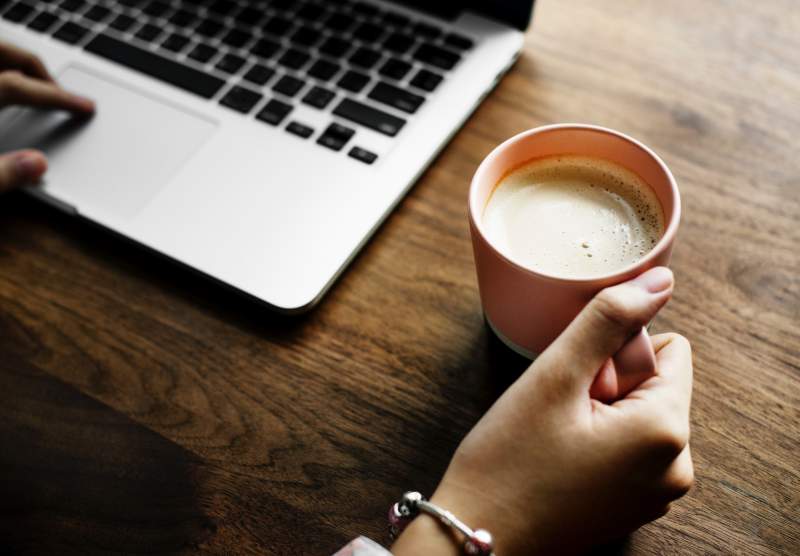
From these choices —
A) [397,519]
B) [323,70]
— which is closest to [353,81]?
[323,70]

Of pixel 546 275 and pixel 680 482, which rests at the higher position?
pixel 546 275

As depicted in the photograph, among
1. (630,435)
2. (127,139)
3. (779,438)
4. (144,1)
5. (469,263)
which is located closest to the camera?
(630,435)

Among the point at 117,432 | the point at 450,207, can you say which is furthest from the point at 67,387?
the point at 450,207

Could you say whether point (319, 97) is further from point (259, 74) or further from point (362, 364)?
Answer: point (362, 364)

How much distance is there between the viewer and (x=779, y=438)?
518 millimetres

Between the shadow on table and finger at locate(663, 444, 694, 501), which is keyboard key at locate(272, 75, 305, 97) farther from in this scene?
finger at locate(663, 444, 694, 501)

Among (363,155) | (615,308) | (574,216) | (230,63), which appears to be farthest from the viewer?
(230,63)

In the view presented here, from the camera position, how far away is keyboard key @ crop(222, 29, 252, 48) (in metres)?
0.79

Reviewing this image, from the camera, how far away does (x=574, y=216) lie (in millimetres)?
506

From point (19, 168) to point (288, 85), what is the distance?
27 cm

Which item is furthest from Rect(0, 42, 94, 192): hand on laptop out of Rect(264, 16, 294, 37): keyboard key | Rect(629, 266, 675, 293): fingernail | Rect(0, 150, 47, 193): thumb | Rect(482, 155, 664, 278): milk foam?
Rect(629, 266, 675, 293): fingernail

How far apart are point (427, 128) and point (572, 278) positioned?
315 millimetres

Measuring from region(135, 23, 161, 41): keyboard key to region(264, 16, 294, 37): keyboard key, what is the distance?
0.13 metres

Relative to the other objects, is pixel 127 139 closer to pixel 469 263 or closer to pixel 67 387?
pixel 67 387
